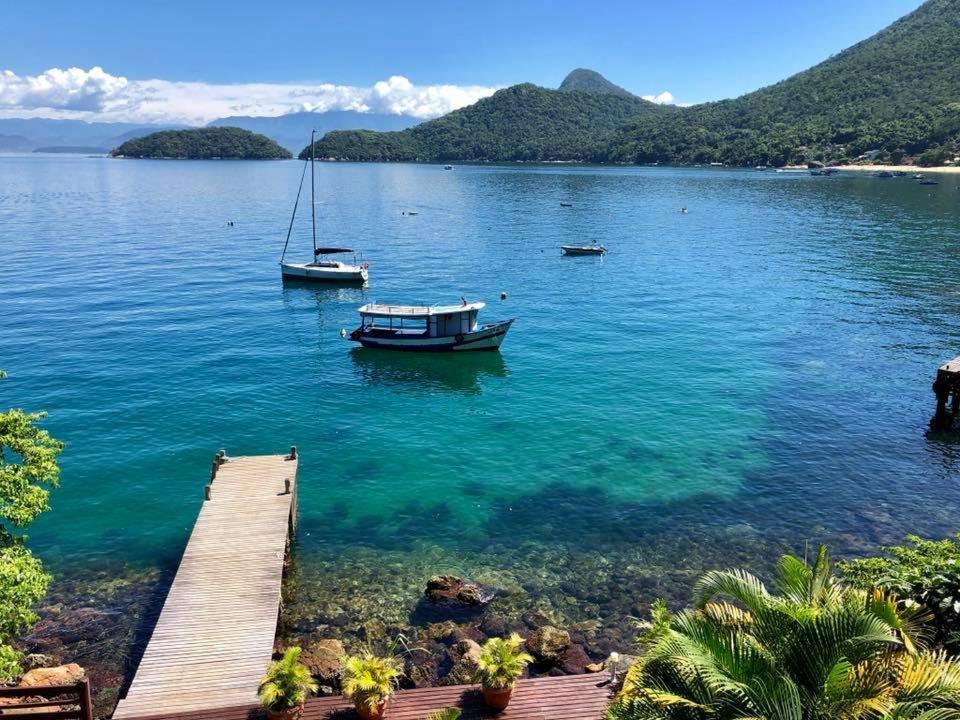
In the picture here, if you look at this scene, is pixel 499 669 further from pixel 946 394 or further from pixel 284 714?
pixel 946 394

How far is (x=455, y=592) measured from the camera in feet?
90.0

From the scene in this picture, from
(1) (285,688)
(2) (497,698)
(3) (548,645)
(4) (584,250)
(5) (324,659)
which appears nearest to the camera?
(1) (285,688)

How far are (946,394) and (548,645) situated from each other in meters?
32.6

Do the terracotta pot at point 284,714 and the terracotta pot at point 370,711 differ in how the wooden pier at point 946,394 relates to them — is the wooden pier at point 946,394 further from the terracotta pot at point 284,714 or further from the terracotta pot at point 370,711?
the terracotta pot at point 284,714

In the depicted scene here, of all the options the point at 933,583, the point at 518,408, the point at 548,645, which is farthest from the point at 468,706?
the point at 518,408

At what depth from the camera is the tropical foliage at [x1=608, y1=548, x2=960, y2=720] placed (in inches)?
426

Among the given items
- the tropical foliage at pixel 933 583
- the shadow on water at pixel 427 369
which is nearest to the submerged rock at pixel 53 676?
the tropical foliage at pixel 933 583

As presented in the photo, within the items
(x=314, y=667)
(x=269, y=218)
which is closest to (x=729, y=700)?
(x=314, y=667)

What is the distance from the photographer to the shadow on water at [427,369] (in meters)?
51.2

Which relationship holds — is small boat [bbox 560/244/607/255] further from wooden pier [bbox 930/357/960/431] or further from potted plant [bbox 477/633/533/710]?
potted plant [bbox 477/633/533/710]

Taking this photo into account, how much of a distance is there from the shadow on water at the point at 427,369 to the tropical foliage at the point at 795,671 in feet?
123

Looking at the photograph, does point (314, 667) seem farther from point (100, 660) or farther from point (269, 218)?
point (269, 218)

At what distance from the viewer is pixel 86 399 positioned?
46500mm

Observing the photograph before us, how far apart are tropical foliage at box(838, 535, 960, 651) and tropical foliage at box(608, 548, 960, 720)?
439 cm
